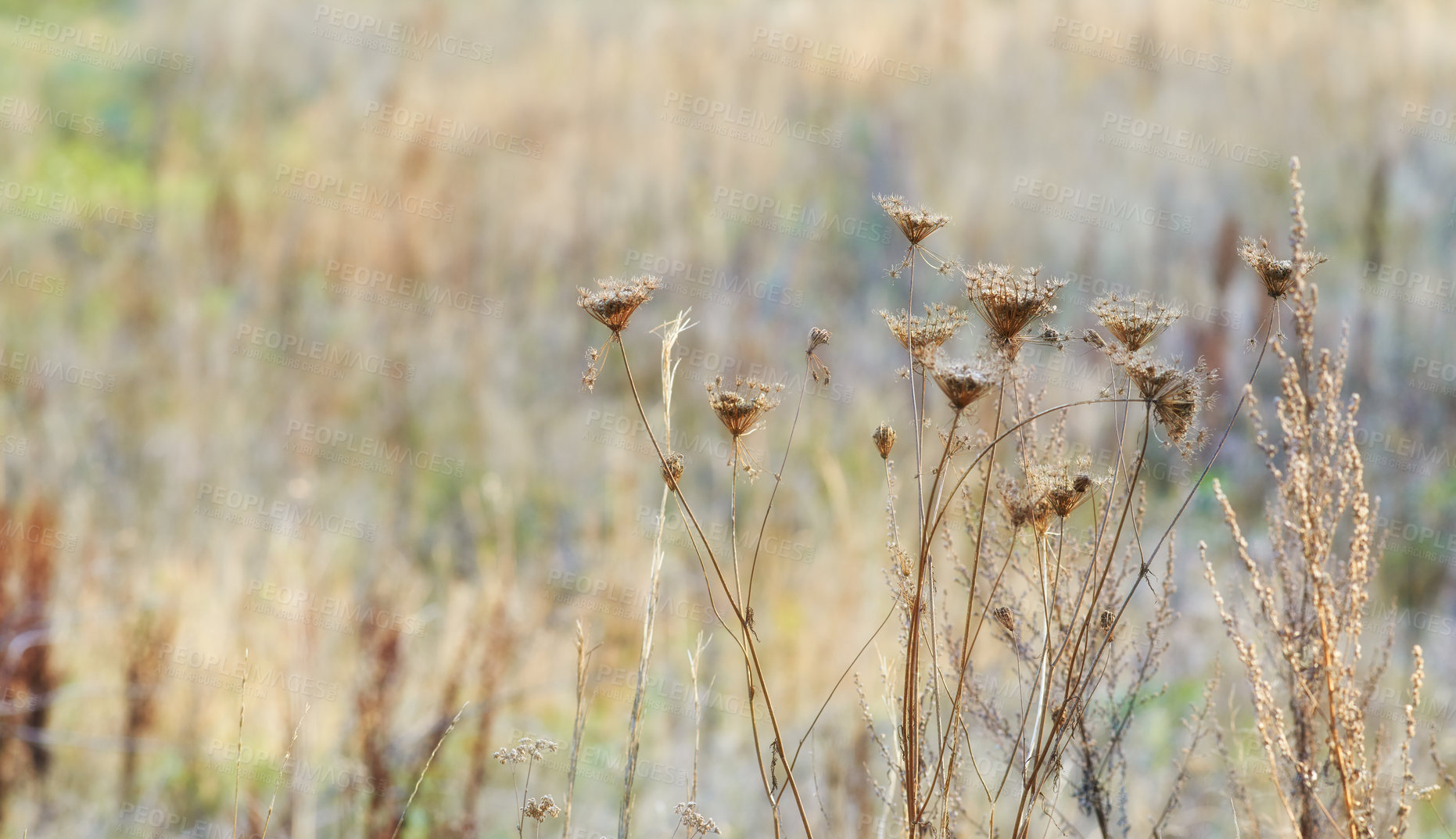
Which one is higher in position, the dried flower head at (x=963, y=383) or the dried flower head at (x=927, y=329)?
the dried flower head at (x=927, y=329)

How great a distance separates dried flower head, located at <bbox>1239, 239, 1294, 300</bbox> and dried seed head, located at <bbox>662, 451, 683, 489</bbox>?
32.8 inches

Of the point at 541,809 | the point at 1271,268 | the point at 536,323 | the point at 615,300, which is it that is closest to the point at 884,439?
the point at 615,300

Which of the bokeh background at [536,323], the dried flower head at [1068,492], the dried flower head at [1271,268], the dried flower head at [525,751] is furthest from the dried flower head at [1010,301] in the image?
the dried flower head at [525,751]

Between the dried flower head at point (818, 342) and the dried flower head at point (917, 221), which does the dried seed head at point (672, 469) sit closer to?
the dried flower head at point (818, 342)

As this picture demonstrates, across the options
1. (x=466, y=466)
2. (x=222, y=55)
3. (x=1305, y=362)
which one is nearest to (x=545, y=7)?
(x=222, y=55)

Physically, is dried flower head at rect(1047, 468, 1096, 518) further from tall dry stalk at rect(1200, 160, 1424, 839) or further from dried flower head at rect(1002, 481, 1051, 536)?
tall dry stalk at rect(1200, 160, 1424, 839)

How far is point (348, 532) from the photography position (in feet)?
19.1

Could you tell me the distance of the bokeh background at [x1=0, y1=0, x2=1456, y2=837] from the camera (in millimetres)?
3863

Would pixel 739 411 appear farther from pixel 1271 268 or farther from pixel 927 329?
pixel 1271 268

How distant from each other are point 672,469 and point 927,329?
1.33ft

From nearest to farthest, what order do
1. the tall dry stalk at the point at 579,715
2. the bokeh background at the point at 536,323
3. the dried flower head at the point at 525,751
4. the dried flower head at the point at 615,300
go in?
the dried flower head at the point at 615,300 → the tall dry stalk at the point at 579,715 → the dried flower head at the point at 525,751 → the bokeh background at the point at 536,323

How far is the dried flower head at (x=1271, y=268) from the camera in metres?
1.37

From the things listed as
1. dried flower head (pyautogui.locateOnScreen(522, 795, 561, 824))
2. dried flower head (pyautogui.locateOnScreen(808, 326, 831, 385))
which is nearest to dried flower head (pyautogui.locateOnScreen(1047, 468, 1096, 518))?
dried flower head (pyautogui.locateOnScreen(808, 326, 831, 385))

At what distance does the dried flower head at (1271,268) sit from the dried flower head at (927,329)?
1.32ft
